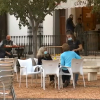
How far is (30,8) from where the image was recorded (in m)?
16.0

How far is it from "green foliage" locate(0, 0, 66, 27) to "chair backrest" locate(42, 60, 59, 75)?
3324mm

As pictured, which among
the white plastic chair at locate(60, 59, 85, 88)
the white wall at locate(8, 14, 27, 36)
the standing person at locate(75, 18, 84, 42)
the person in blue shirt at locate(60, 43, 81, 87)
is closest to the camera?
the white plastic chair at locate(60, 59, 85, 88)

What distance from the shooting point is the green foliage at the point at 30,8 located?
50.6 feet

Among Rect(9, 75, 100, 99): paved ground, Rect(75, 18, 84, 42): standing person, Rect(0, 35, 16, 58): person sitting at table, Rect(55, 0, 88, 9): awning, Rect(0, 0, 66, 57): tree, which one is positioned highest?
Rect(55, 0, 88, 9): awning

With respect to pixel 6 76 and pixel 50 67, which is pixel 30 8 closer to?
pixel 50 67

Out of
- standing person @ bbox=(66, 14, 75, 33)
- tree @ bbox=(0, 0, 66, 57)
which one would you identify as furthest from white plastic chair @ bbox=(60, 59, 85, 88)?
standing person @ bbox=(66, 14, 75, 33)

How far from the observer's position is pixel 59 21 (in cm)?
2311

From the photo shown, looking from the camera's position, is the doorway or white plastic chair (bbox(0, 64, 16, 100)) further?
the doorway

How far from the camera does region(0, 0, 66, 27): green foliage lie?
50.6ft

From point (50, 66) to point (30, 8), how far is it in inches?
155

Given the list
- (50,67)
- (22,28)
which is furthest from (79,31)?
(50,67)

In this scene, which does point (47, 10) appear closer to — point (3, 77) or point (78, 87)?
point (78, 87)

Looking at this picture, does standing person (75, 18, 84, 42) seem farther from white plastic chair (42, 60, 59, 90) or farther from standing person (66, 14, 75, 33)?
white plastic chair (42, 60, 59, 90)

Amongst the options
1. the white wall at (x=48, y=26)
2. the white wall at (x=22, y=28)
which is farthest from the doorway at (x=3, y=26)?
the white wall at (x=48, y=26)
